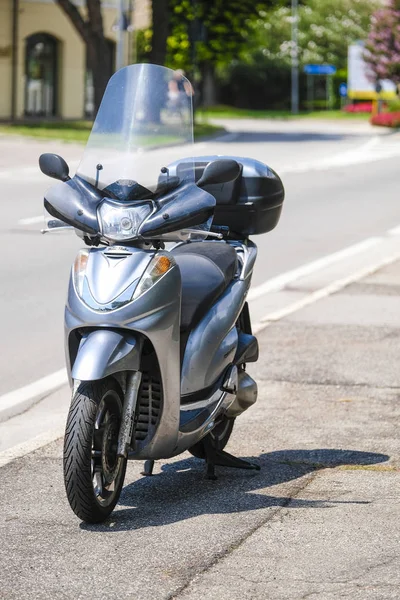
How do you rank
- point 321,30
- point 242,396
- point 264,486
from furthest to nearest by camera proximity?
point 321,30 < point 242,396 < point 264,486

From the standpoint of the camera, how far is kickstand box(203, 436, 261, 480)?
5.75 meters

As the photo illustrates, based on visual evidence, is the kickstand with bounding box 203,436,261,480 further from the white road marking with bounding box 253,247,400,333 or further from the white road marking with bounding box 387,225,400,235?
the white road marking with bounding box 387,225,400,235

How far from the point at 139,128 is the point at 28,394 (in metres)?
2.67

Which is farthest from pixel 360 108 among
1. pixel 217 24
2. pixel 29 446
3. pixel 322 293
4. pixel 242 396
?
pixel 242 396

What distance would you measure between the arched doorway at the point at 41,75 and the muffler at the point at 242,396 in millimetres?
40678

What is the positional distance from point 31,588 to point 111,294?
1159 millimetres

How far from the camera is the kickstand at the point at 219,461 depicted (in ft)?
18.9

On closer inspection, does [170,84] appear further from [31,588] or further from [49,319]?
[49,319]

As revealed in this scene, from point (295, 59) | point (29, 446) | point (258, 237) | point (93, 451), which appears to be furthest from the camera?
point (295, 59)

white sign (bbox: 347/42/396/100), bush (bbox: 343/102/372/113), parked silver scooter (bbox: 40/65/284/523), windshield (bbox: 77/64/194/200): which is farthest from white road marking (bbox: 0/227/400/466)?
bush (bbox: 343/102/372/113)

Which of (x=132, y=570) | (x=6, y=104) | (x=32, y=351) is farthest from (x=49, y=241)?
(x=6, y=104)

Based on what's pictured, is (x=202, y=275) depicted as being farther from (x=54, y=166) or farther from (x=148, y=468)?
(x=148, y=468)

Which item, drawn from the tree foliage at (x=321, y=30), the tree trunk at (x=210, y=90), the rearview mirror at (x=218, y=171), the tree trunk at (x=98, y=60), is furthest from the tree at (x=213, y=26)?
the rearview mirror at (x=218, y=171)

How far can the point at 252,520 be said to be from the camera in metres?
5.05
